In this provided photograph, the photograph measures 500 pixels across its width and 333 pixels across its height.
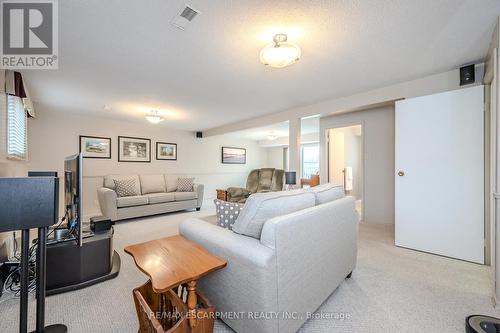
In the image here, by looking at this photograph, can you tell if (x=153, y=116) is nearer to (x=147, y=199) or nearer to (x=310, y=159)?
(x=147, y=199)

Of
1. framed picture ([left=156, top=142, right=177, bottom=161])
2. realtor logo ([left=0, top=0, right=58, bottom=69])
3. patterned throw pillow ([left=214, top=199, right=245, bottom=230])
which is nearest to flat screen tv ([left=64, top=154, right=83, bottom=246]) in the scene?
patterned throw pillow ([left=214, top=199, right=245, bottom=230])

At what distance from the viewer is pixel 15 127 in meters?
2.72

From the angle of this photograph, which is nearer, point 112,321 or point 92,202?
point 112,321

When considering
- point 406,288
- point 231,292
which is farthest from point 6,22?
Answer: point 406,288

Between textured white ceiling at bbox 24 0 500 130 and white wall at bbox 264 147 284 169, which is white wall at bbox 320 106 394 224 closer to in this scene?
textured white ceiling at bbox 24 0 500 130

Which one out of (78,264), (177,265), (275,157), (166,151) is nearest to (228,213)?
(177,265)

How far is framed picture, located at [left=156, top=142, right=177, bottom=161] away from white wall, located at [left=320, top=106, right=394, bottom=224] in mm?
4569

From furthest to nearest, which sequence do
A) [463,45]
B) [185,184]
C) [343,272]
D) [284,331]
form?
[185,184]
[463,45]
[343,272]
[284,331]

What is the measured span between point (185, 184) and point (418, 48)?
190 inches

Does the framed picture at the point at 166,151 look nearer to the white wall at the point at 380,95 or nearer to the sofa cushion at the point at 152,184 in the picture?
the sofa cushion at the point at 152,184

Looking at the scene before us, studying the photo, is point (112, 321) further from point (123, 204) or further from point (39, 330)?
point (123, 204)

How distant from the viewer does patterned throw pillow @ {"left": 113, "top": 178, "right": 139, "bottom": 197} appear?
4.39m

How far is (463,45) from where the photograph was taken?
6.56 feet

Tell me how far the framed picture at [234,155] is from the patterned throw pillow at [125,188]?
3.18 metres
